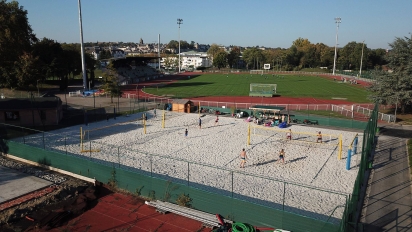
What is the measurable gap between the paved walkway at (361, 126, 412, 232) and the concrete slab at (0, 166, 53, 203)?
56.5 ft

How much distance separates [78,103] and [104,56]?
110m

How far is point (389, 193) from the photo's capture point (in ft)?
54.0

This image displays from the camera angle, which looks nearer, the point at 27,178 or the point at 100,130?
the point at 27,178

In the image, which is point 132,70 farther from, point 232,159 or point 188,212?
point 188,212

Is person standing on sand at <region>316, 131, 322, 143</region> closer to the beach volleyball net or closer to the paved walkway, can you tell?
the beach volleyball net

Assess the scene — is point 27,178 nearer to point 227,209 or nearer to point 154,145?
point 154,145

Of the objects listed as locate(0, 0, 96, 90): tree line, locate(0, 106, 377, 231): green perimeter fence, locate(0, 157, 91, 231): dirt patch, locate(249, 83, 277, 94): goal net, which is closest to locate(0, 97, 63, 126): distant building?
locate(0, 106, 377, 231): green perimeter fence

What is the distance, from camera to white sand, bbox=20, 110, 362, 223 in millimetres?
16067

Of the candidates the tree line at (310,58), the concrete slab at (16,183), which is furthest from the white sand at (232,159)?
the tree line at (310,58)

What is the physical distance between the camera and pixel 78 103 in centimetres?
4547

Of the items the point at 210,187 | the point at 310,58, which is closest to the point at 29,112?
the point at 210,187

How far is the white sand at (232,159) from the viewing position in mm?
16067

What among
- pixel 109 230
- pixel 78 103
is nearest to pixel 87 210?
pixel 109 230

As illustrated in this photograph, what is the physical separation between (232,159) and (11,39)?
4609 centimetres
